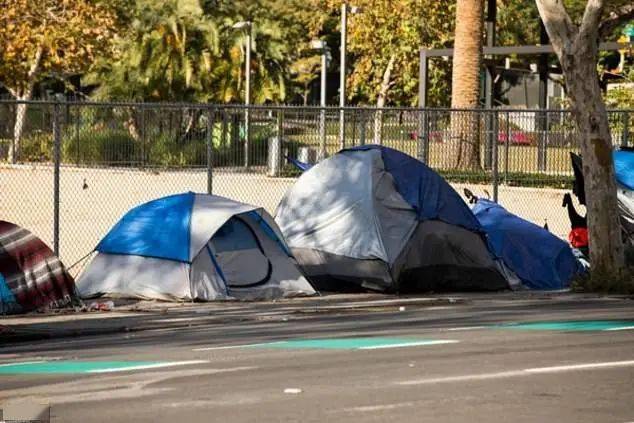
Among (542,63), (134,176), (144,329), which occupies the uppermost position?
(542,63)

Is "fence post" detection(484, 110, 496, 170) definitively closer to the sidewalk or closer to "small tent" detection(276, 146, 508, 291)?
"small tent" detection(276, 146, 508, 291)

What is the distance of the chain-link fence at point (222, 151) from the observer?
20.7 meters

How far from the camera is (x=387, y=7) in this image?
55219 millimetres

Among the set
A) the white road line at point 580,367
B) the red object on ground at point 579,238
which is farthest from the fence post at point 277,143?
the white road line at point 580,367

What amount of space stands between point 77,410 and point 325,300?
8646 mm

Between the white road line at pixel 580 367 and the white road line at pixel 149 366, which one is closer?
the white road line at pixel 580 367

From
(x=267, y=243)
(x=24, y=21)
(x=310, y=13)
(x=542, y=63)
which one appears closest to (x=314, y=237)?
(x=267, y=243)

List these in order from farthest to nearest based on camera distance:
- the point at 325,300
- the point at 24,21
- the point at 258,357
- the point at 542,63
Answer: the point at 24,21 < the point at 542,63 < the point at 325,300 < the point at 258,357

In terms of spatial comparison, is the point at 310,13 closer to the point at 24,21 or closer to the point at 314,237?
the point at 24,21

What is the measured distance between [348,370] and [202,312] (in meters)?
5.58

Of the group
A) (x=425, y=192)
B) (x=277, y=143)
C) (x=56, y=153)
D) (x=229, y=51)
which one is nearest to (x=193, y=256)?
(x=56, y=153)

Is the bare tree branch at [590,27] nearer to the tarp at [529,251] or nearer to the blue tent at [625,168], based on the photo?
the tarp at [529,251]

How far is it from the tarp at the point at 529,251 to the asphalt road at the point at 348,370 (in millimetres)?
3839

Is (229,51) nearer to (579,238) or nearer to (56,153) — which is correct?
(579,238)
